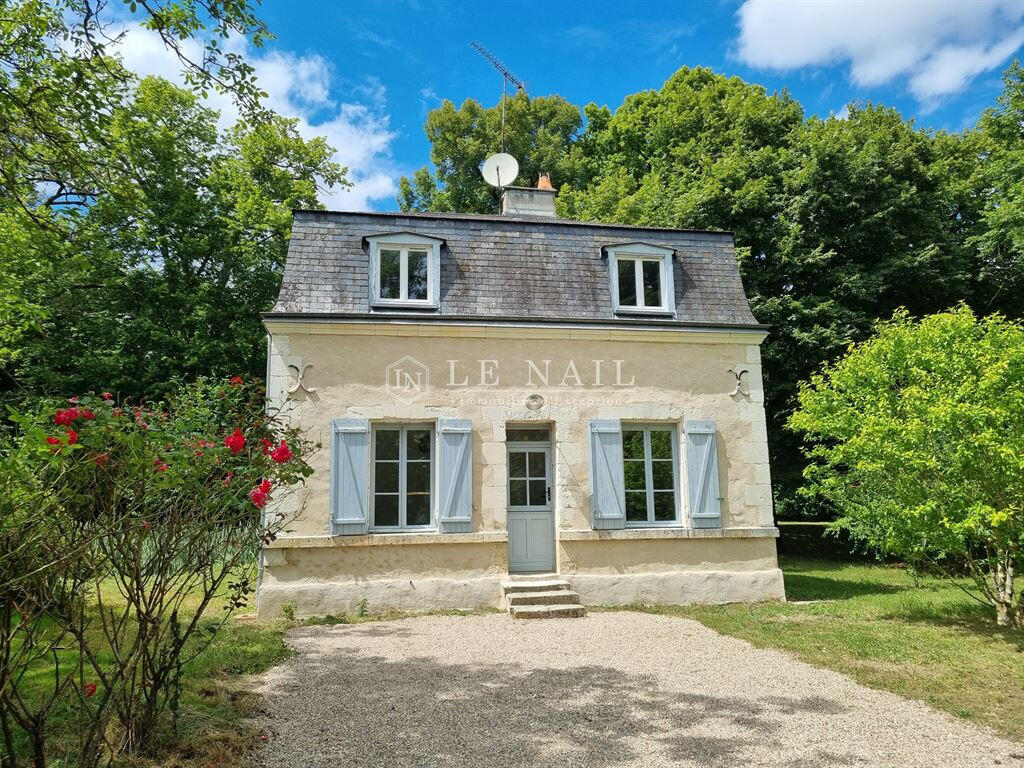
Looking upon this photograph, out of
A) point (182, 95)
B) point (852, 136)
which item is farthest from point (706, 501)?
point (182, 95)

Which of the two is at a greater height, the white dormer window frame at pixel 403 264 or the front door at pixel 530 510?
the white dormer window frame at pixel 403 264

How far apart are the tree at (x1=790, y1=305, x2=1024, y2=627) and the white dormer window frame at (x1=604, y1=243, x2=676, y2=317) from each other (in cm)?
279

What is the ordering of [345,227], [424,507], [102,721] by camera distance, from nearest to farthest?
[102,721] < [424,507] < [345,227]

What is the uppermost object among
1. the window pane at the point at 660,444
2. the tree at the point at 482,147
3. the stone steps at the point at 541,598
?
the tree at the point at 482,147

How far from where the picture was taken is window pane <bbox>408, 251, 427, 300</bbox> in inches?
381

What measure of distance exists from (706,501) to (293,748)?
676 cm

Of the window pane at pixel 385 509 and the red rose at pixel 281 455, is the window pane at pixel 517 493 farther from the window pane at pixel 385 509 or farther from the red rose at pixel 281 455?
the red rose at pixel 281 455

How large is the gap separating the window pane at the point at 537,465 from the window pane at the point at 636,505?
1.29m

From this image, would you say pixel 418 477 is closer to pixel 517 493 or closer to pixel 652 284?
pixel 517 493

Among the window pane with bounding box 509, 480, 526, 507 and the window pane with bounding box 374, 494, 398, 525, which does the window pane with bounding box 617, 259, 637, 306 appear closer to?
the window pane with bounding box 509, 480, 526, 507

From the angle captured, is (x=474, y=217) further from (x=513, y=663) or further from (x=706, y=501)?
(x=513, y=663)

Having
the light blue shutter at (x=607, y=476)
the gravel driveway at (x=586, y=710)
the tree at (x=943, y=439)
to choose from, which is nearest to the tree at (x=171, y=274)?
the light blue shutter at (x=607, y=476)

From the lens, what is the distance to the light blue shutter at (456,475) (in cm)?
879

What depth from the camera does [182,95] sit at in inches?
675
